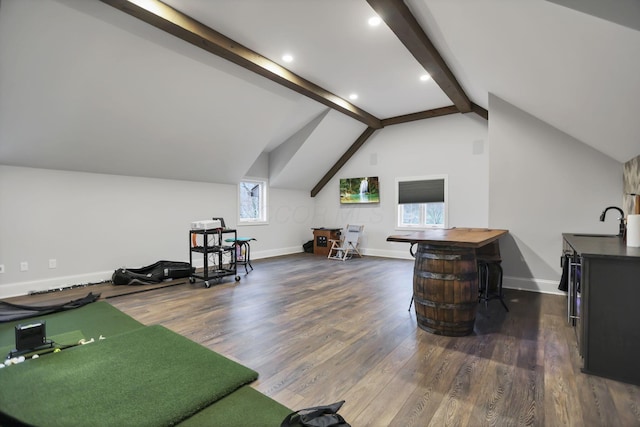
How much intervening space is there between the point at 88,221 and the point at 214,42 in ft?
11.5

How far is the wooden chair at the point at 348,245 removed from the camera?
757cm

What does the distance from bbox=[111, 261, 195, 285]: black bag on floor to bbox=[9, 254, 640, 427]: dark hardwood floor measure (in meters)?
0.31

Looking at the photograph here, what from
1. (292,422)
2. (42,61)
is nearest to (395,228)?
(292,422)

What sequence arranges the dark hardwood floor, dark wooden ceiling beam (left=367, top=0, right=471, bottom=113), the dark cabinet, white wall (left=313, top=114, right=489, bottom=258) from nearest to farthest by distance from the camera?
the dark hardwood floor, the dark cabinet, dark wooden ceiling beam (left=367, top=0, right=471, bottom=113), white wall (left=313, top=114, right=489, bottom=258)

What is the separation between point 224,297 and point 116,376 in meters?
2.08

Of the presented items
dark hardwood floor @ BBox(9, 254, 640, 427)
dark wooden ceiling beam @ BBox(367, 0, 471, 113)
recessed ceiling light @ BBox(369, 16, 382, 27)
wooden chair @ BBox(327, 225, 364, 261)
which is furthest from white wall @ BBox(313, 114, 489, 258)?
recessed ceiling light @ BBox(369, 16, 382, 27)

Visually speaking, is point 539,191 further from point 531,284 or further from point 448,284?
point 448,284

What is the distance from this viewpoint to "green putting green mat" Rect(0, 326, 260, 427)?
1.67 metres

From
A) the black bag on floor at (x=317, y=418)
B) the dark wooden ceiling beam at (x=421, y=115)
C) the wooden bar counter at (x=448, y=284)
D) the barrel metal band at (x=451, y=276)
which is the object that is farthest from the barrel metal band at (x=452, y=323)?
the dark wooden ceiling beam at (x=421, y=115)

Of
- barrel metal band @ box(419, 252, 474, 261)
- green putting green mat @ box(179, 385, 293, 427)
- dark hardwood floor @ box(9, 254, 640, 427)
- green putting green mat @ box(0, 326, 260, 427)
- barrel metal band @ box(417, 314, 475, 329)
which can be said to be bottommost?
dark hardwood floor @ box(9, 254, 640, 427)

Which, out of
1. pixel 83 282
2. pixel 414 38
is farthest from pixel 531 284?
pixel 83 282

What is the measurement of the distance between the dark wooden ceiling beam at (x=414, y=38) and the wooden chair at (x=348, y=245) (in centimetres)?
378

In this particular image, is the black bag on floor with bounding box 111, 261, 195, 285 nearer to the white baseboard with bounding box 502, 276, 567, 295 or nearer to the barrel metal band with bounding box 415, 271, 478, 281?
the barrel metal band with bounding box 415, 271, 478, 281

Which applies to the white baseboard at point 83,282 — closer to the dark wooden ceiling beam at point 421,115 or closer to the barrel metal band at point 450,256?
the barrel metal band at point 450,256
